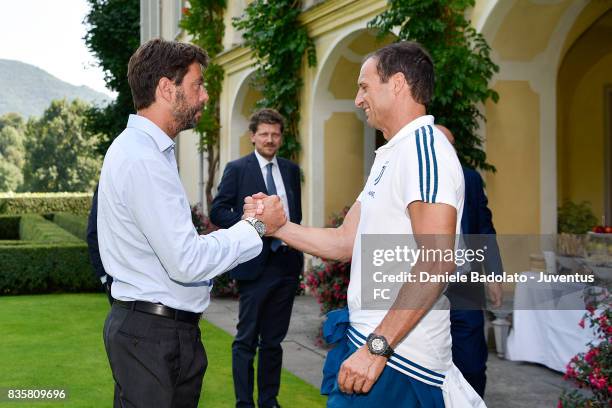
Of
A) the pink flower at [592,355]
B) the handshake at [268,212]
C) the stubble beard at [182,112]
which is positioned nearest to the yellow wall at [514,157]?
the pink flower at [592,355]

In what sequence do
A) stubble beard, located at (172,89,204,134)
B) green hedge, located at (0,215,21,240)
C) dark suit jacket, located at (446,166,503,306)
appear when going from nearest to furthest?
stubble beard, located at (172,89,204,134) → dark suit jacket, located at (446,166,503,306) → green hedge, located at (0,215,21,240)

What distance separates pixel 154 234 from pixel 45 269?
35.0 ft

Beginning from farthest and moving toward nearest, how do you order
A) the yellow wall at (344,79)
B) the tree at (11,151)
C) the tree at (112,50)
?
the tree at (11,151), the tree at (112,50), the yellow wall at (344,79)

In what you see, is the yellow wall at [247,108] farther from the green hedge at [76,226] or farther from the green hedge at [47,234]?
the green hedge at [47,234]

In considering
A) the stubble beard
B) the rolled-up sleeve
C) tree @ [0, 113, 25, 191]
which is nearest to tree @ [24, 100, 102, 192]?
tree @ [0, 113, 25, 191]

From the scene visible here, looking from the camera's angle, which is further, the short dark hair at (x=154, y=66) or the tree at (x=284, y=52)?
the tree at (x=284, y=52)

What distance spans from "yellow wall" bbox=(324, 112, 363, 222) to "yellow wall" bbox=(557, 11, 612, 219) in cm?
334

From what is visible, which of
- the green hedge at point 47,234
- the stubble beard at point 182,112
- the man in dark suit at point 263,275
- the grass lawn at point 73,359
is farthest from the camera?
the green hedge at point 47,234

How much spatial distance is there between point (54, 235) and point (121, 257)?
12503 mm

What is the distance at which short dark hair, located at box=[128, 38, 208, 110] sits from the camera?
9.25ft

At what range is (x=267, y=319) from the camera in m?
5.32

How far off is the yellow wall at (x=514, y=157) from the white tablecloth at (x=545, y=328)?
5.12ft

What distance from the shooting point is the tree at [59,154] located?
68688 millimetres

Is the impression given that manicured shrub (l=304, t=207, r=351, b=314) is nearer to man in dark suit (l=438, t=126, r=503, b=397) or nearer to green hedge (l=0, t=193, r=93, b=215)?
man in dark suit (l=438, t=126, r=503, b=397)
